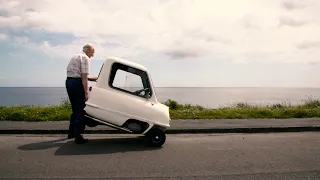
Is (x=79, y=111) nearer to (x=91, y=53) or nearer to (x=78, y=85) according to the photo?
(x=78, y=85)

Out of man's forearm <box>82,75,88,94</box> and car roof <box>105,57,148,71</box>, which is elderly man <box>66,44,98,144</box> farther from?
car roof <box>105,57,148,71</box>

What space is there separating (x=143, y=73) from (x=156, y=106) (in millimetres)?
775

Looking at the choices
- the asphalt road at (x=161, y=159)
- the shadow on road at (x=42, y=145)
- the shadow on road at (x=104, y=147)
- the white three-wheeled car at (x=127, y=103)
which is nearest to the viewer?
the asphalt road at (x=161, y=159)

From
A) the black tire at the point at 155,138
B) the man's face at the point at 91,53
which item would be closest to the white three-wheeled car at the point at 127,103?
the black tire at the point at 155,138

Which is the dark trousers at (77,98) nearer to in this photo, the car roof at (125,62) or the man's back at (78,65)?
the man's back at (78,65)

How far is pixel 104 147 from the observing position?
752 centimetres

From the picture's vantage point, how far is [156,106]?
794 cm

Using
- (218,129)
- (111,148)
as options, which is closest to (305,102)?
(218,129)

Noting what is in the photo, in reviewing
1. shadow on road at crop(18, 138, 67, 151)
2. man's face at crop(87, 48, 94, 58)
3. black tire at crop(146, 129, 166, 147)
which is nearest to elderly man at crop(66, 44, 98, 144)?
man's face at crop(87, 48, 94, 58)

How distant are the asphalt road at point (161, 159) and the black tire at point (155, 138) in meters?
0.21

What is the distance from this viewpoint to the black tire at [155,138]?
25.4 ft

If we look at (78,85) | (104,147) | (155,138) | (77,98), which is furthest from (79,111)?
(155,138)

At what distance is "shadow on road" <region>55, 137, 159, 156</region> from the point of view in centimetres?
699

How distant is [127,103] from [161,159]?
170 cm
